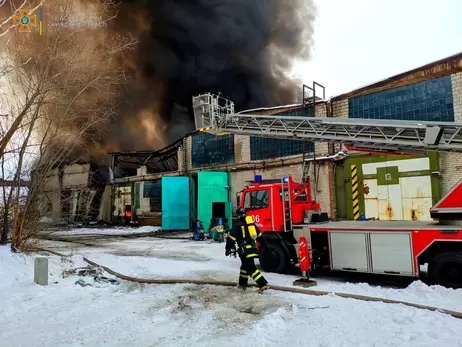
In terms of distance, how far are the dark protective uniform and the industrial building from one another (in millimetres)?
5194

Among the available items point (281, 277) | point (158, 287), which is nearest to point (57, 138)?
point (158, 287)

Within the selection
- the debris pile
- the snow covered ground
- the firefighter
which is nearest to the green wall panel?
the snow covered ground

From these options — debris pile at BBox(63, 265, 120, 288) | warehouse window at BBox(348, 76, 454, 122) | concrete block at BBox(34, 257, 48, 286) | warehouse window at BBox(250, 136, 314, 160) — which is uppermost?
warehouse window at BBox(348, 76, 454, 122)

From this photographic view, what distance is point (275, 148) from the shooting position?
1752 centimetres

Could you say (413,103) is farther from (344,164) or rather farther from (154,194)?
(154,194)

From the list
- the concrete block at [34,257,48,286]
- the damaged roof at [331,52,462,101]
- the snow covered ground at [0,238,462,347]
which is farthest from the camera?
the damaged roof at [331,52,462,101]

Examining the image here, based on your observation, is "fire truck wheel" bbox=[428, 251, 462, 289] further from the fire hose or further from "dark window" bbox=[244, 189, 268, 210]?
"dark window" bbox=[244, 189, 268, 210]

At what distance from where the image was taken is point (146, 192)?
77.3 ft

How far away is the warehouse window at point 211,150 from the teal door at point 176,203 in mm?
1606

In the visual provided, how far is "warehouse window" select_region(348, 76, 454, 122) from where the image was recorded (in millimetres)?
12281

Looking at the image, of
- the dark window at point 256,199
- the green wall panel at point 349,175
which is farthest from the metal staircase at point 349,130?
the green wall panel at point 349,175

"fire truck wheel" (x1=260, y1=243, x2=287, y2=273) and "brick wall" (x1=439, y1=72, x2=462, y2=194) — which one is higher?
"brick wall" (x1=439, y1=72, x2=462, y2=194)

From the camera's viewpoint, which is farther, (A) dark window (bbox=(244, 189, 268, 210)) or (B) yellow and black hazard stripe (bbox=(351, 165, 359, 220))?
(B) yellow and black hazard stripe (bbox=(351, 165, 359, 220))

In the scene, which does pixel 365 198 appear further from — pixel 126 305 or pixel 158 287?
pixel 126 305
